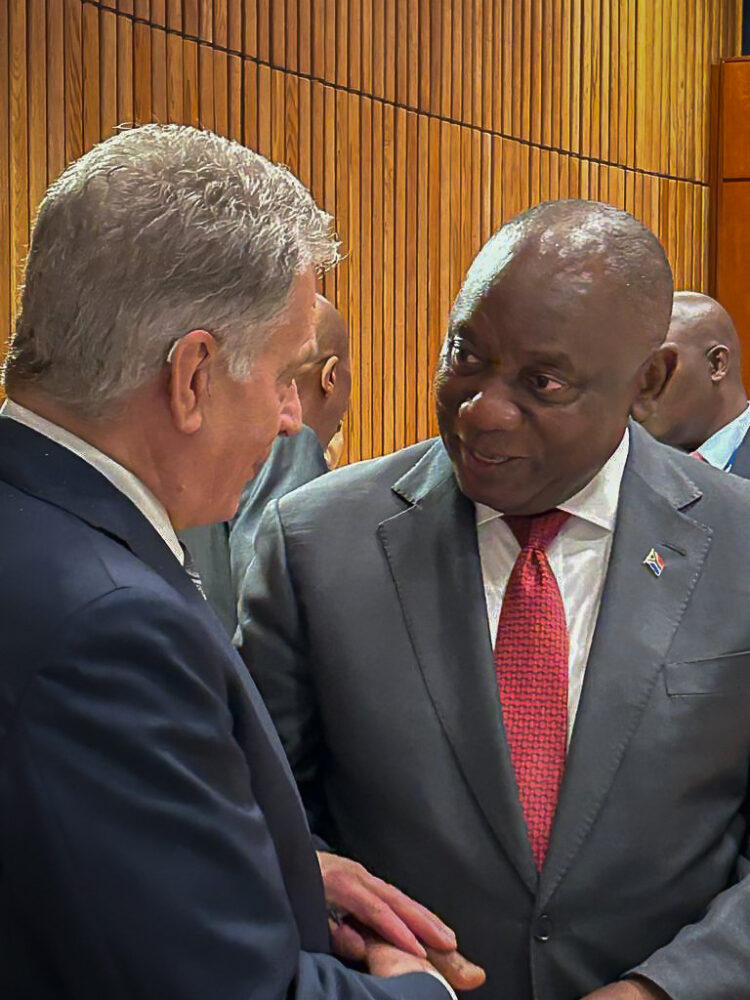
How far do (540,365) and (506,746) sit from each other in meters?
0.48

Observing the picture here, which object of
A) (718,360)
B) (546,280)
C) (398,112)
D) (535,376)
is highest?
(398,112)

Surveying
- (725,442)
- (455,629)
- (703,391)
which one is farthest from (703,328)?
(455,629)

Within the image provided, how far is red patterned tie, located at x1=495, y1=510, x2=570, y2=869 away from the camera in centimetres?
182

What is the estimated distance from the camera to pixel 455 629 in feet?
6.12

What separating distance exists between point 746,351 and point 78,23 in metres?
4.93

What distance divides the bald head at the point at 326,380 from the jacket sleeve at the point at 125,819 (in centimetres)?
247

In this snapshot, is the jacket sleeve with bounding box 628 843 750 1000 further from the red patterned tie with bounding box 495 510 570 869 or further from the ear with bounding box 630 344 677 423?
the ear with bounding box 630 344 677 423

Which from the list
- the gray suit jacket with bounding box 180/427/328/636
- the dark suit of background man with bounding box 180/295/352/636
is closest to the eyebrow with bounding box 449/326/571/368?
the dark suit of background man with bounding box 180/295/352/636

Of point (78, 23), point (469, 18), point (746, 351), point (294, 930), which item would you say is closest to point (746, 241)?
point (746, 351)

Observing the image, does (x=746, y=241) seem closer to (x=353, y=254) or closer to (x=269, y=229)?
(x=353, y=254)

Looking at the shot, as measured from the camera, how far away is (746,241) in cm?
870

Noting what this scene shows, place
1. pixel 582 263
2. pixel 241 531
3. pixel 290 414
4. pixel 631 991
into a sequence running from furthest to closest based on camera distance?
1. pixel 241 531
2. pixel 582 263
3. pixel 631 991
4. pixel 290 414

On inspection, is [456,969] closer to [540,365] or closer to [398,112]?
[540,365]

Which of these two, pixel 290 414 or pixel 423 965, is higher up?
pixel 290 414
